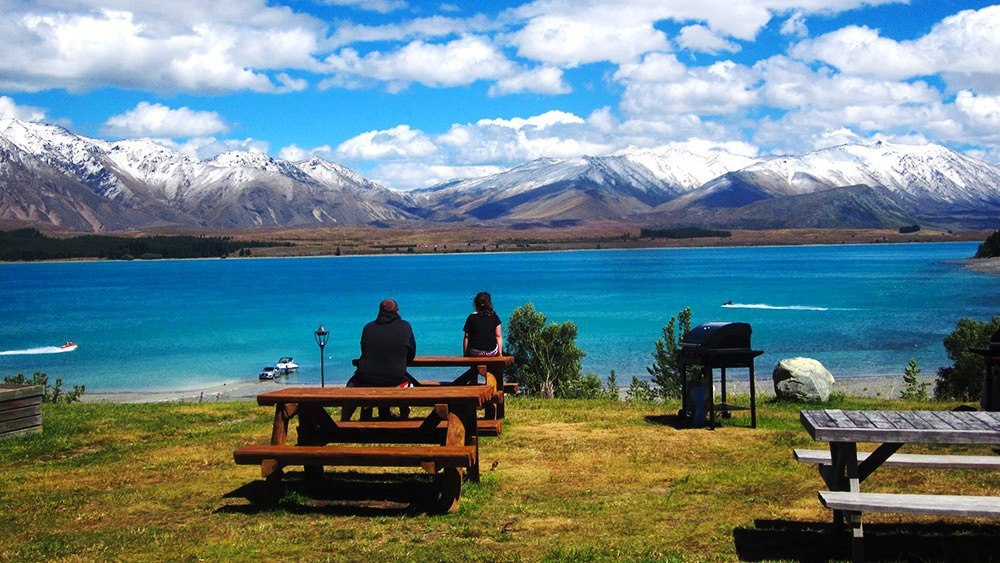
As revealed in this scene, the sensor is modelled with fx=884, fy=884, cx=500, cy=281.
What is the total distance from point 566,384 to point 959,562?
3495cm

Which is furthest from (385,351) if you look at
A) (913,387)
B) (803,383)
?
(913,387)

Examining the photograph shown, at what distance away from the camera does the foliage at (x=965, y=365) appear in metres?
28.9

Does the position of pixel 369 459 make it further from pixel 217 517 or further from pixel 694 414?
pixel 694 414

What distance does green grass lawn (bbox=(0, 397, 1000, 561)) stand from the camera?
766 centimetres

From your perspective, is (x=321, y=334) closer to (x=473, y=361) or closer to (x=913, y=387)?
(x=473, y=361)

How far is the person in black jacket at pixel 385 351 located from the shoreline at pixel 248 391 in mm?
32463

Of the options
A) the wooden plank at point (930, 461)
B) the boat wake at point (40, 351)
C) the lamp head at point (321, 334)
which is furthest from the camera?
the boat wake at point (40, 351)

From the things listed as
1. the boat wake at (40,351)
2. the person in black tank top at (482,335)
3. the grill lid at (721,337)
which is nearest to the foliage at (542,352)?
the person in black tank top at (482,335)

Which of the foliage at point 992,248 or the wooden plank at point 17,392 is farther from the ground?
the foliage at point 992,248

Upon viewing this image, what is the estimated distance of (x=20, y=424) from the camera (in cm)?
1330

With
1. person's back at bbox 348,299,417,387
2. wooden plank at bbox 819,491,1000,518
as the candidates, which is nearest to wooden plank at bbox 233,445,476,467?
person's back at bbox 348,299,417,387

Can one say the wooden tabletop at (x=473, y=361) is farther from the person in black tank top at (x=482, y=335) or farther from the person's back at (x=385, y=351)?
the person's back at (x=385, y=351)

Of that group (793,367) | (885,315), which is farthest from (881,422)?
(885,315)

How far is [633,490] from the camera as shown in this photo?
9.83m
